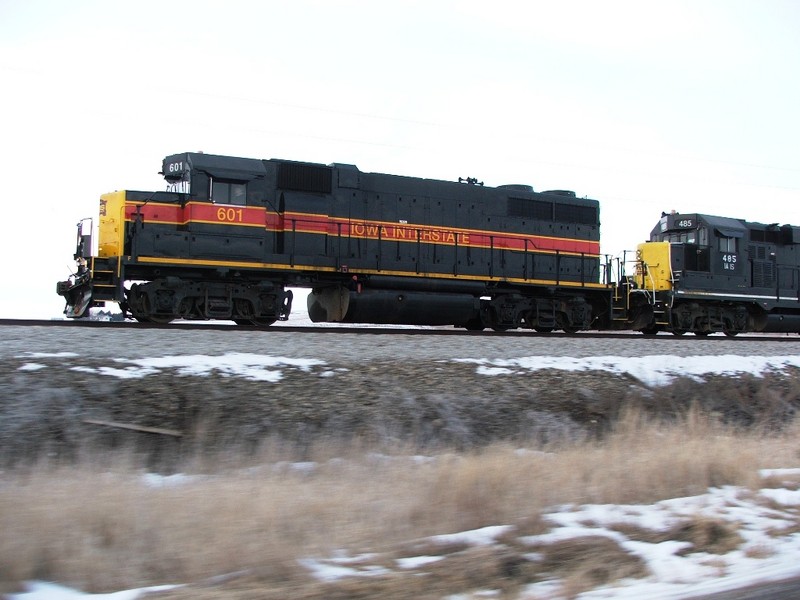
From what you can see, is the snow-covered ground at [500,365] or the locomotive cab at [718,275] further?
the locomotive cab at [718,275]

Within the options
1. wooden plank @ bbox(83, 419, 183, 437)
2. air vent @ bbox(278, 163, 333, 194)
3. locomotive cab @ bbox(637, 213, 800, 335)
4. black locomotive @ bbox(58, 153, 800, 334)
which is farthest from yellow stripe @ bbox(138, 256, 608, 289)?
wooden plank @ bbox(83, 419, 183, 437)

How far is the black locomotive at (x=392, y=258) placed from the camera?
12.3 metres

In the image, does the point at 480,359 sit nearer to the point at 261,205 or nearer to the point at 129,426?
the point at 129,426

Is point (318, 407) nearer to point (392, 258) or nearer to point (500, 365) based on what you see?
point (500, 365)

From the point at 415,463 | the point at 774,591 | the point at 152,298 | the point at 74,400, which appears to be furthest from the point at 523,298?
the point at 774,591

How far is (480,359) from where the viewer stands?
29.5 feet

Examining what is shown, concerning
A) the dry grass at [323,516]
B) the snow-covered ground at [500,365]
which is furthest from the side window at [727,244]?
the dry grass at [323,516]

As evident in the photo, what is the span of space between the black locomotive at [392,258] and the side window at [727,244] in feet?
0.33

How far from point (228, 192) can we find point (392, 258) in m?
3.79

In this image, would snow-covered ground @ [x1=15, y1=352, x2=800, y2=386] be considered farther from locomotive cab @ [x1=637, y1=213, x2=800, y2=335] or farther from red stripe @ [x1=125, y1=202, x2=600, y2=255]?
locomotive cab @ [x1=637, y1=213, x2=800, y2=335]

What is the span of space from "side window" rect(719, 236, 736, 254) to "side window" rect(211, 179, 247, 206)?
45.6 ft

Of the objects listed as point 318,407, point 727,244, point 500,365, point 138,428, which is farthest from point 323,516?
point 727,244

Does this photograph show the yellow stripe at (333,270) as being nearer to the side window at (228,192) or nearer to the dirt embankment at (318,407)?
the side window at (228,192)

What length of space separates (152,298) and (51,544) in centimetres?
896
